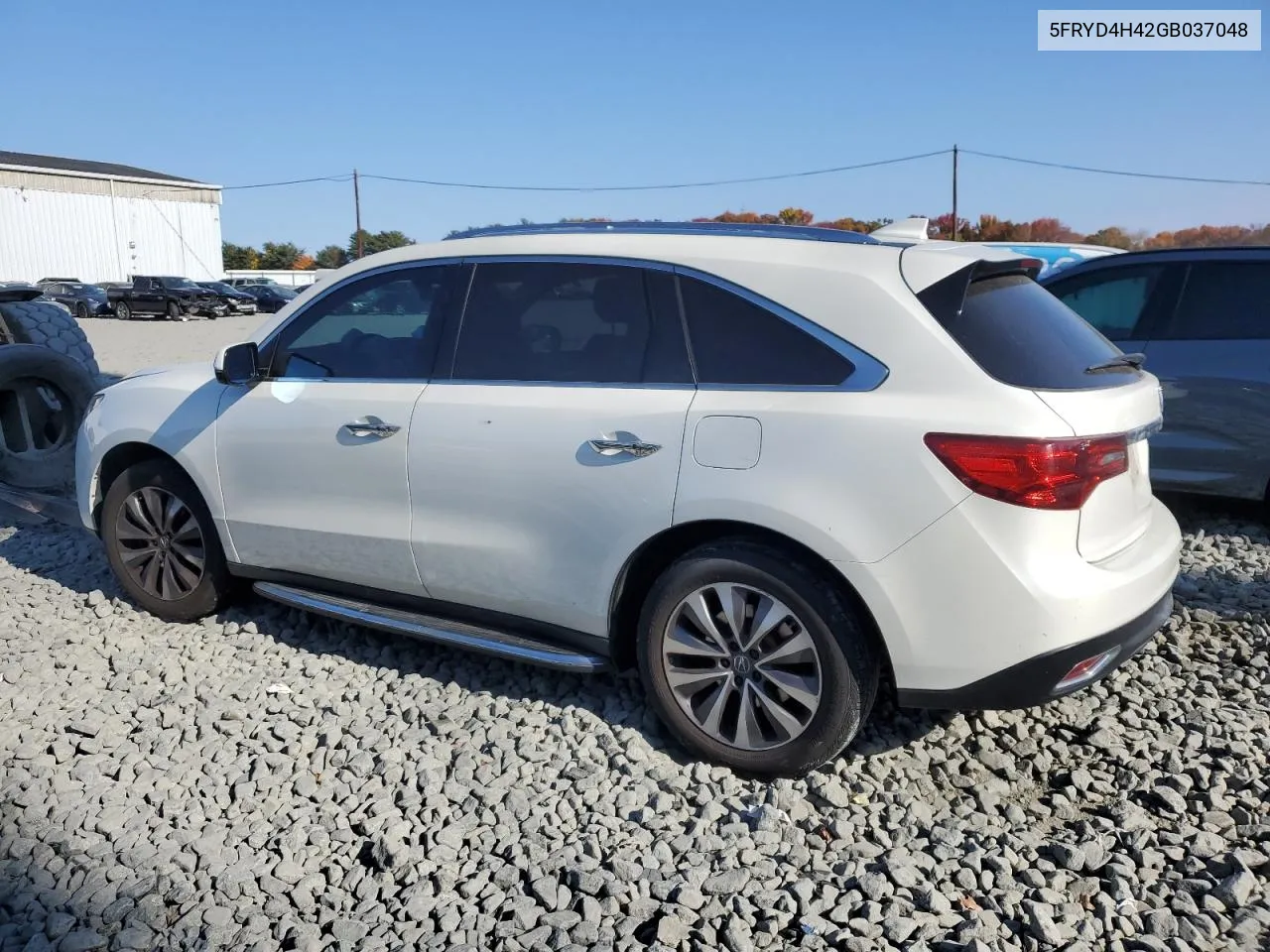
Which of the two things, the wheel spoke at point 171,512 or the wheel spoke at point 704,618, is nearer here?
the wheel spoke at point 704,618

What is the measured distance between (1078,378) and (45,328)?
8.10 m

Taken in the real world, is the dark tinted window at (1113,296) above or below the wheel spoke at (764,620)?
above

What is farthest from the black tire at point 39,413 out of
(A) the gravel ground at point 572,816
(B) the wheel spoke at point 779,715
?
(B) the wheel spoke at point 779,715

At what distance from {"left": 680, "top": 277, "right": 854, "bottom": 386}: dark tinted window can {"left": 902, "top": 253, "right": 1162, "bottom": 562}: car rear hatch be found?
38 cm

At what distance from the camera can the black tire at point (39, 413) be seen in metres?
7.10

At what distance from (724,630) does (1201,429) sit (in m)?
4.15

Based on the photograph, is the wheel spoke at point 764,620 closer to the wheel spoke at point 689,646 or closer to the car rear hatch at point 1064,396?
the wheel spoke at point 689,646

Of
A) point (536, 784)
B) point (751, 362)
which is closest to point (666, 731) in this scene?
point (536, 784)

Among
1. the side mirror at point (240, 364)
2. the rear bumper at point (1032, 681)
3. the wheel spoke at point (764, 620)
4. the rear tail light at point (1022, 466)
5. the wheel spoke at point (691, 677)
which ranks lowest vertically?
the wheel spoke at point (691, 677)

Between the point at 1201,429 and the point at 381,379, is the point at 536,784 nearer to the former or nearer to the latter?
the point at 381,379

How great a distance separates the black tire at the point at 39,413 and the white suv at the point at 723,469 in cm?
370

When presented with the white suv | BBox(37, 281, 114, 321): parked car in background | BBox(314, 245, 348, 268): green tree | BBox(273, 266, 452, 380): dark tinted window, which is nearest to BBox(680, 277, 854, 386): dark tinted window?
the white suv

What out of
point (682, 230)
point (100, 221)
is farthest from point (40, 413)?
point (100, 221)

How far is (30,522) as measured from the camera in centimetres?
659
